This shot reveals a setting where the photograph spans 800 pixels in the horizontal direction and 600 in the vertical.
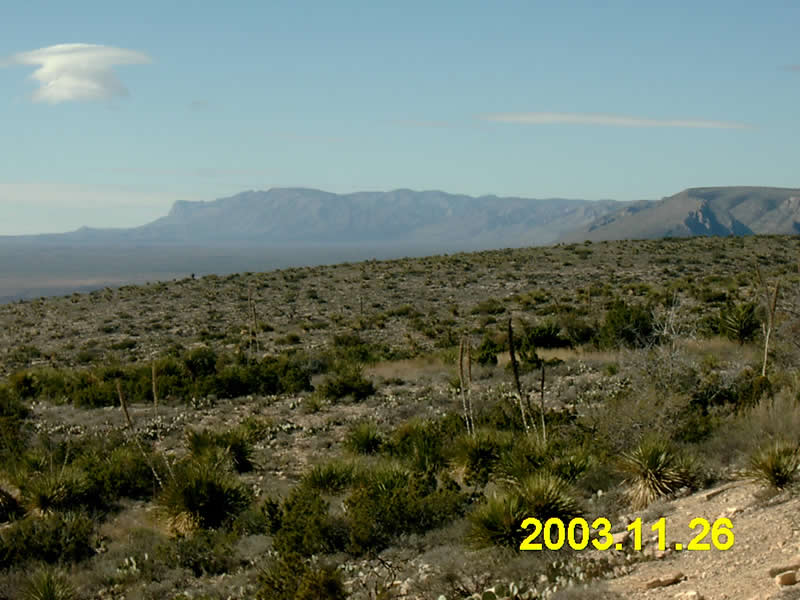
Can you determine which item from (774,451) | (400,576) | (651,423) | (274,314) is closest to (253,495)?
(400,576)

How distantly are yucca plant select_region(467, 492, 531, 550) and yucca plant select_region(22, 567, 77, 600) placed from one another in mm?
4332

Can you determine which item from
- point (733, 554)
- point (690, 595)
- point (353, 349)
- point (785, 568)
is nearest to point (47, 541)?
point (690, 595)

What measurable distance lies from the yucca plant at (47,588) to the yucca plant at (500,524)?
171 inches

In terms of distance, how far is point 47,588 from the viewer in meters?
8.38

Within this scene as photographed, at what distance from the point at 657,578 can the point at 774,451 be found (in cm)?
304

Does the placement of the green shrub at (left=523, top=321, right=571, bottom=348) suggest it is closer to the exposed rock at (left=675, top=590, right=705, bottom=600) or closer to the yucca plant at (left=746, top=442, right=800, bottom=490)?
the yucca plant at (left=746, top=442, right=800, bottom=490)

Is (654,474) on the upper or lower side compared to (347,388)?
upper

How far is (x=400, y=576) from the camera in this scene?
27.1 ft

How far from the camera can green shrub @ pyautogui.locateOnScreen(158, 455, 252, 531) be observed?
1051 cm

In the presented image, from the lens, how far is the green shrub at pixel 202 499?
10.5 metres

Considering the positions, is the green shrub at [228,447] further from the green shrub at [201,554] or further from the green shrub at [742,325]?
the green shrub at [742,325]

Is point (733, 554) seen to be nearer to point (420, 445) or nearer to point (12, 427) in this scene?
point (420, 445)
